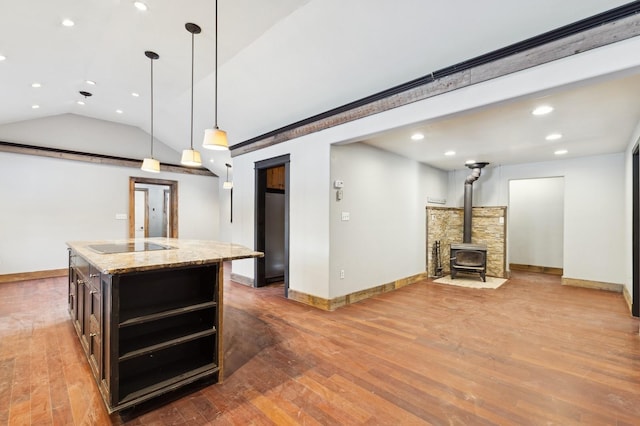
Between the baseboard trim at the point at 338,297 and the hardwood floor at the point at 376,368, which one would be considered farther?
the baseboard trim at the point at 338,297

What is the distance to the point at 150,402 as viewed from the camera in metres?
2.08

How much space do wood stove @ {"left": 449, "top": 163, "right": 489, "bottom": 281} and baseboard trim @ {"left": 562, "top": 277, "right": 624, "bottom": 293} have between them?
1428 mm

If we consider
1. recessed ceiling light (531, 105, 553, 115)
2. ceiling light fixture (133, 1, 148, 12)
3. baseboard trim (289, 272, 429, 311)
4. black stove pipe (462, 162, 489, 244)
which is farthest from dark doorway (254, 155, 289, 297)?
black stove pipe (462, 162, 489, 244)

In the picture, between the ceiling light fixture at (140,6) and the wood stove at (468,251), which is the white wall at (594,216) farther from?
the ceiling light fixture at (140,6)

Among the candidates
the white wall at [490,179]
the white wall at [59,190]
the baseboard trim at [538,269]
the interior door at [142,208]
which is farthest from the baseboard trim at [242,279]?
the baseboard trim at [538,269]

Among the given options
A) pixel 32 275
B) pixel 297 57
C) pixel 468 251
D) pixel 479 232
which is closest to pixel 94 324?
pixel 297 57

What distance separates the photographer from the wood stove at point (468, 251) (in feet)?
20.0

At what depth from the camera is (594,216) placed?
5441 mm

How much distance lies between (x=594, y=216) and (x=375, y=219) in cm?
420

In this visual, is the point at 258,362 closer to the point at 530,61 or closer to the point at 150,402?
the point at 150,402

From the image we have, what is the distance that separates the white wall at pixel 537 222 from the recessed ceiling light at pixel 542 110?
403 centimetres

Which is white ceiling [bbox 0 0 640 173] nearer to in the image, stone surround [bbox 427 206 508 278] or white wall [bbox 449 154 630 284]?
white wall [bbox 449 154 630 284]

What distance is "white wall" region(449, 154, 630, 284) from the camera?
206 inches

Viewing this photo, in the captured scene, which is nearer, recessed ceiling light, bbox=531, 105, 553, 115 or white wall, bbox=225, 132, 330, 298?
recessed ceiling light, bbox=531, 105, 553, 115
